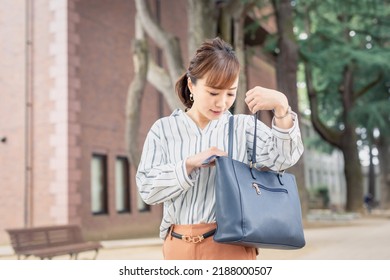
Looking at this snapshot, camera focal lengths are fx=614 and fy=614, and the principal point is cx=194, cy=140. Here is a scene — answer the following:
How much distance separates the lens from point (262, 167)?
5.93 ft

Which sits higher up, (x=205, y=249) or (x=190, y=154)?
(x=190, y=154)

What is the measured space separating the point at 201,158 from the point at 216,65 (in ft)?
0.91

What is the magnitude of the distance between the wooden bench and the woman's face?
6409 millimetres

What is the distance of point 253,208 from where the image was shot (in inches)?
67.7

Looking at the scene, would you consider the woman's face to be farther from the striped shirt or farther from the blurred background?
the blurred background

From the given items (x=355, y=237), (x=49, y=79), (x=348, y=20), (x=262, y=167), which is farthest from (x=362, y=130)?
(x=262, y=167)

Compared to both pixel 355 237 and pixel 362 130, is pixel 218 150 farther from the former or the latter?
pixel 362 130

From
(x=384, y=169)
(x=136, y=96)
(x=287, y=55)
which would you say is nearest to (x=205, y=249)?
(x=136, y=96)

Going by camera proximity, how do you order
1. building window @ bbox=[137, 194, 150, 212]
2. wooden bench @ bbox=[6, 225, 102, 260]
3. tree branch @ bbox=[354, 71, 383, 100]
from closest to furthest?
1. wooden bench @ bbox=[6, 225, 102, 260]
2. building window @ bbox=[137, 194, 150, 212]
3. tree branch @ bbox=[354, 71, 383, 100]

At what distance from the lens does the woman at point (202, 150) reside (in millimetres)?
1744

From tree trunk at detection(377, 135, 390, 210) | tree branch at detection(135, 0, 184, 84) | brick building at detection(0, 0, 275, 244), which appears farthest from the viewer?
tree trunk at detection(377, 135, 390, 210)

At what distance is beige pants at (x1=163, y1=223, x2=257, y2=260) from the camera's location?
5.92 feet

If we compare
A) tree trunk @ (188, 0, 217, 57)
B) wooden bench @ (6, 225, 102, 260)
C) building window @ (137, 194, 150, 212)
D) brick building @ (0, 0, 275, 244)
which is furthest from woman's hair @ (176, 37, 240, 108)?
building window @ (137, 194, 150, 212)

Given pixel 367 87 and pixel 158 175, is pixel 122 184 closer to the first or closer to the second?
pixel 367 87
